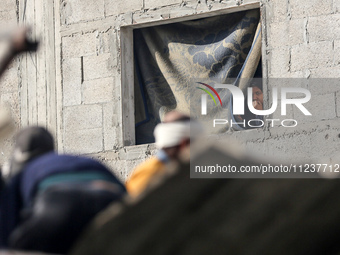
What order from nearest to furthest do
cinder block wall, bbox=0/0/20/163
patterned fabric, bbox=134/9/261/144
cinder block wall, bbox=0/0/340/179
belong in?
1. cinder block wall, bbox=0/0/340/179
2. patterned fabric, bbox=134/9/261/144
3. cinder block wall, bbox=0/0/20/163

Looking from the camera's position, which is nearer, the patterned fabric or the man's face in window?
the man's face in window

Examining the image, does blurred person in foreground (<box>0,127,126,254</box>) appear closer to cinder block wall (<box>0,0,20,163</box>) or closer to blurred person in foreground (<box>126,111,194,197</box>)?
blurred person in foreground (<box>126,111,194,197</box>)

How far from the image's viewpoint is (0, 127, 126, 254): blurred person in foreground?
2287mm

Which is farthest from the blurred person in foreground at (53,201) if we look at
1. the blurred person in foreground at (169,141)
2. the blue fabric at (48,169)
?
the blurred person in foreground at (169,141)

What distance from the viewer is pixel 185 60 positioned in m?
7.46

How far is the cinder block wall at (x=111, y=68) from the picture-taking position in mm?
6645

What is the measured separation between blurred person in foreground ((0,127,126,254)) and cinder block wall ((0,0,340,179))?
4.27 m

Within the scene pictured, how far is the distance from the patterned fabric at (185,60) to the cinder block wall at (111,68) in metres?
0.19

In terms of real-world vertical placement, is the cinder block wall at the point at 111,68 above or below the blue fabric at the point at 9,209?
above

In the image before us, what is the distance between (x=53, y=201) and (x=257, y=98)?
193 inches

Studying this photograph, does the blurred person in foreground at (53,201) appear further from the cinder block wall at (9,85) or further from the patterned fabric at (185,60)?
the cinder block wall at (9,85)

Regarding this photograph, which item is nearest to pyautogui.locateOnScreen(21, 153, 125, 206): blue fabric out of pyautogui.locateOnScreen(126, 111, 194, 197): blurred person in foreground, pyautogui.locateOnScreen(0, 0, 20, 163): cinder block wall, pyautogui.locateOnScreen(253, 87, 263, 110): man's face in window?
pyautogui.locateOnScreen(126, 111, 194, 197): blurred person in foreground

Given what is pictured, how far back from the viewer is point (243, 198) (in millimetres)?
2109

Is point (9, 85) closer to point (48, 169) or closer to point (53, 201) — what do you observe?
point (48, 169)
